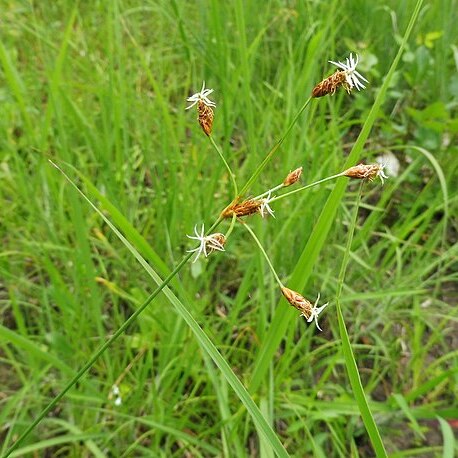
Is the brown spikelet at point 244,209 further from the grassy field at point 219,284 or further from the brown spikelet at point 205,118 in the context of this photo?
the grassy field at point 219,284

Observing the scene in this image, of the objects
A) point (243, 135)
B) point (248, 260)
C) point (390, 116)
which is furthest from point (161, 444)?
point (390, 116)

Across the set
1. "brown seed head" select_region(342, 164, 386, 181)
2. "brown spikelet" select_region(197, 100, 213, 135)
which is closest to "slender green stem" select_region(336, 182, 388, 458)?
"brown seed head" select_region(342, 164, 386, 181)

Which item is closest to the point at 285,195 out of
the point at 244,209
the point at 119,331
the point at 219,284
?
the point at 244,209

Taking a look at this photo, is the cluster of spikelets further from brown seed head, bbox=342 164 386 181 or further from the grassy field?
the grassy field

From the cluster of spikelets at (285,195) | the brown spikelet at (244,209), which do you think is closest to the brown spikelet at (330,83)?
the cluster of spikelets at (285,195)

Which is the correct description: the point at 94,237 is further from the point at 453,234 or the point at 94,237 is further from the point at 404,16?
the point at 404,16

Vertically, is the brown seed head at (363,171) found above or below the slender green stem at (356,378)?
above
